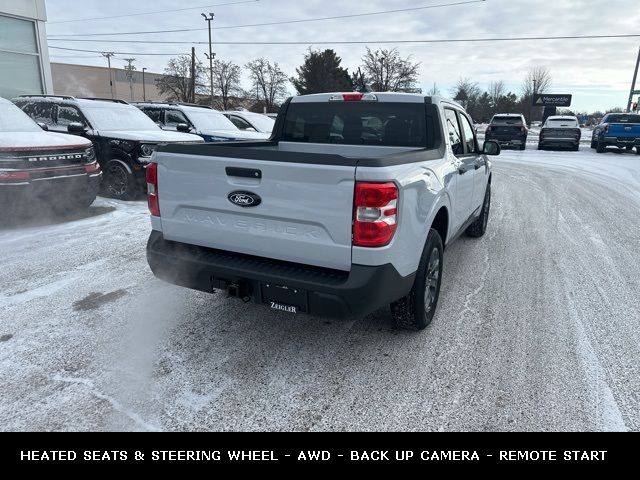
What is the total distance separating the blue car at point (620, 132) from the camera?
1859cm

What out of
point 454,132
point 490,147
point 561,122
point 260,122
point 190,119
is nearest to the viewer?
point 454,132

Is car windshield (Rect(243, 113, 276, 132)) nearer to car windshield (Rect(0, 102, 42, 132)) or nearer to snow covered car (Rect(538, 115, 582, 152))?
car windshield (Rect(0, 102, 42, 132))

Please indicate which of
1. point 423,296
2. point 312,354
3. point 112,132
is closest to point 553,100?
point 112,132

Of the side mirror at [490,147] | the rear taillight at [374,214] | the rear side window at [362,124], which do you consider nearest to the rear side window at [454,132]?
the rear side window at [362,124]

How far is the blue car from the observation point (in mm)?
18594

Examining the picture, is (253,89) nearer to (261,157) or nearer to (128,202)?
(128,202)

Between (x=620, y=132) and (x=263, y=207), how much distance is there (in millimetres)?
21145

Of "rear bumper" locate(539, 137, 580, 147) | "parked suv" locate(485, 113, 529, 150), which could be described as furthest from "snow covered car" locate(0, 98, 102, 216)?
"rear bumper" locate(539, 137, 580, 147)

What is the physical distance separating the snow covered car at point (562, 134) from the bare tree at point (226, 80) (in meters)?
44.0

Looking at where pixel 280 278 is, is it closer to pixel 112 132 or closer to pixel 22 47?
pixel 112 132

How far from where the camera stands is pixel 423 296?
3.37 meters

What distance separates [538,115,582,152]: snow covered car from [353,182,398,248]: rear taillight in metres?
22.1
